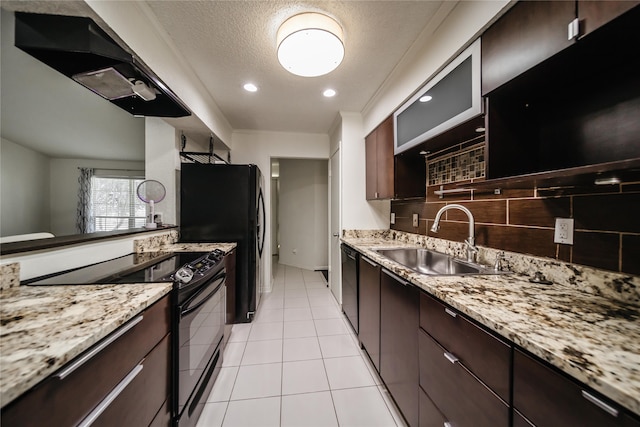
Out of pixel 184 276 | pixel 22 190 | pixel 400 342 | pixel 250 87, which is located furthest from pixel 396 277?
pixel 22 190

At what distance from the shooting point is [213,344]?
1.58m

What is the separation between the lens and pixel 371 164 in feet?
8.46

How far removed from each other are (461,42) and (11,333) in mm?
2175

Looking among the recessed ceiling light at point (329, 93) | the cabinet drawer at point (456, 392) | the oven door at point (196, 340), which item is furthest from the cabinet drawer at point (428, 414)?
the recessed ceiling light at point (329, 93)

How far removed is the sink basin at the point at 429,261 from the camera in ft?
5.12

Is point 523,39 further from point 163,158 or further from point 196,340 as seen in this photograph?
point 163,158

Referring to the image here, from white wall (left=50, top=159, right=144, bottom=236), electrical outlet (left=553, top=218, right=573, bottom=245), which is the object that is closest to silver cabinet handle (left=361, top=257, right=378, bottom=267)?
electrical outlet (left=553, top=218, right=573, bottom=245)

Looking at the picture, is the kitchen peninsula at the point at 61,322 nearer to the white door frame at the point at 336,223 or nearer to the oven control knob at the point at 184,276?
the oven control knob at the point at 184,276

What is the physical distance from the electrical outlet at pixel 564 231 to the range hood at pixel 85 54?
224cm

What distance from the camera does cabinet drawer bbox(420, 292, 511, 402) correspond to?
2.26ft

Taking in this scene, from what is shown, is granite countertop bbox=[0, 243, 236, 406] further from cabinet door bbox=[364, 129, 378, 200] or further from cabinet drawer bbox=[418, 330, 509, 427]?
cabinet door bbox=[364, 129, 378, 200]

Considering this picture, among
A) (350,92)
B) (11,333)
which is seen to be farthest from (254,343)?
(350,92)

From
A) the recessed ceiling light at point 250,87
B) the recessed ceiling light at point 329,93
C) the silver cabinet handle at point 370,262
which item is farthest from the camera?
the recessed ceiling light at point 329,93

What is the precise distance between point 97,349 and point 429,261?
204 centimetres
